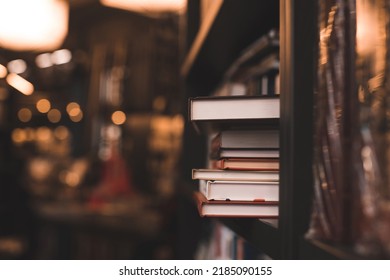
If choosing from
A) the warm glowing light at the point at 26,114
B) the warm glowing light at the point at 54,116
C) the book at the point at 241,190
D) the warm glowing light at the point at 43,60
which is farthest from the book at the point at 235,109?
the warm glowing light at the point at 54,116

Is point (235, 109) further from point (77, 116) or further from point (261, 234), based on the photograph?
point (77, 116)

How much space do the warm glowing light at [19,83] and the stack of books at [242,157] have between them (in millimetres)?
6164

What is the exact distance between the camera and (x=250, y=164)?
80 cm

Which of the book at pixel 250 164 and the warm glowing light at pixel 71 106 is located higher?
the warm glowing light at pixel 71 106

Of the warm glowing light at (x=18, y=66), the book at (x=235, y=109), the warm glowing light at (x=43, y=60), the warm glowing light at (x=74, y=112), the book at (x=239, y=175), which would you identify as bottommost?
the book at (x=239, y=175)

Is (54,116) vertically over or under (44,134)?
over

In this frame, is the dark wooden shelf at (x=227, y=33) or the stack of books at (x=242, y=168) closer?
the stack of books at (x=242, y=168)

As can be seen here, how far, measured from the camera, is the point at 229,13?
110cm

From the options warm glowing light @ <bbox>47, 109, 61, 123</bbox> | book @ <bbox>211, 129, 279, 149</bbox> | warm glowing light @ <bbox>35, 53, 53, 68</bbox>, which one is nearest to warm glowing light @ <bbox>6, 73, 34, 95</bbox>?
warm glowing light @ <bbox>35, 53, 53, 68</bbox>

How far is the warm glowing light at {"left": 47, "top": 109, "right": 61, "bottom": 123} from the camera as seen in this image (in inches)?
389

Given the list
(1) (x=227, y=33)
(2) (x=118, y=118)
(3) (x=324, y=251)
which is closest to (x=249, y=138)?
(3) (x=324, y=251)

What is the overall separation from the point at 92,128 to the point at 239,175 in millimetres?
7736

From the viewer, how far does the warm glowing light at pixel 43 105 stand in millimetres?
9570

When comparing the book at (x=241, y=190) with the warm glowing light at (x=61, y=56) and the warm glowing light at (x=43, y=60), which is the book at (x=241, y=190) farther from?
the warm glowing light at (x=43, y=60)
